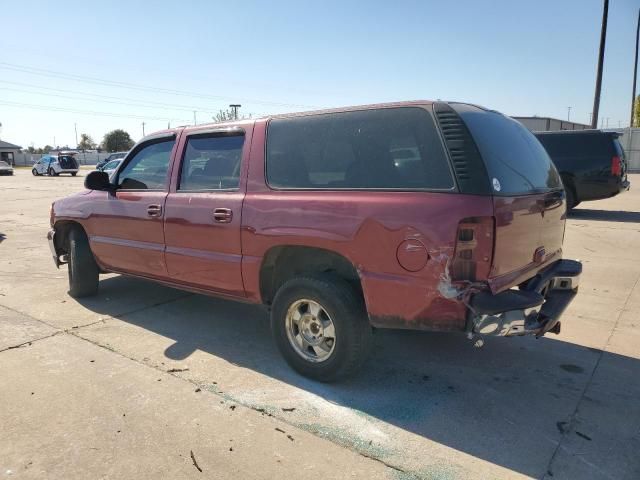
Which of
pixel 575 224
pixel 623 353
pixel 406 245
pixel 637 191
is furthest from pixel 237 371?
pixel 637 191

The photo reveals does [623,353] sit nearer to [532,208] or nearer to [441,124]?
[532,208]

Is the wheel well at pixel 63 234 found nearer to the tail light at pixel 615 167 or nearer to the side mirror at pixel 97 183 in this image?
the side mirror at pixel 97 183

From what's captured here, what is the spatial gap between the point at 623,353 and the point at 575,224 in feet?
23.9

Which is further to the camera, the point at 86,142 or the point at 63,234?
the point at 86,142

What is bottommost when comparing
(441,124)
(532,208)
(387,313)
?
(387,313)

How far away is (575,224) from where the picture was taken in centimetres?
1059

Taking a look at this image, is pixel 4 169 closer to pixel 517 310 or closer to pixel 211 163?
pixel 211 163

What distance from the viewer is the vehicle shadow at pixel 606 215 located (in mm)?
11289

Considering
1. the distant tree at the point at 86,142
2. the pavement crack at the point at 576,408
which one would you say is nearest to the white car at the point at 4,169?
the pavement crack at the point at 576,408

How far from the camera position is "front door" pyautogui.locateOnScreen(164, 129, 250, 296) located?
154 inches

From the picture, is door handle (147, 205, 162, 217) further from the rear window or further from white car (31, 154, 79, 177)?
white car (31, 154, 79, 177)

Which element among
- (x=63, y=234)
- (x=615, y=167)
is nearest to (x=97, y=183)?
(x=63, y=234)

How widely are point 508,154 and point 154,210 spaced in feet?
9.87

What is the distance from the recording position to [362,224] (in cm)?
312
